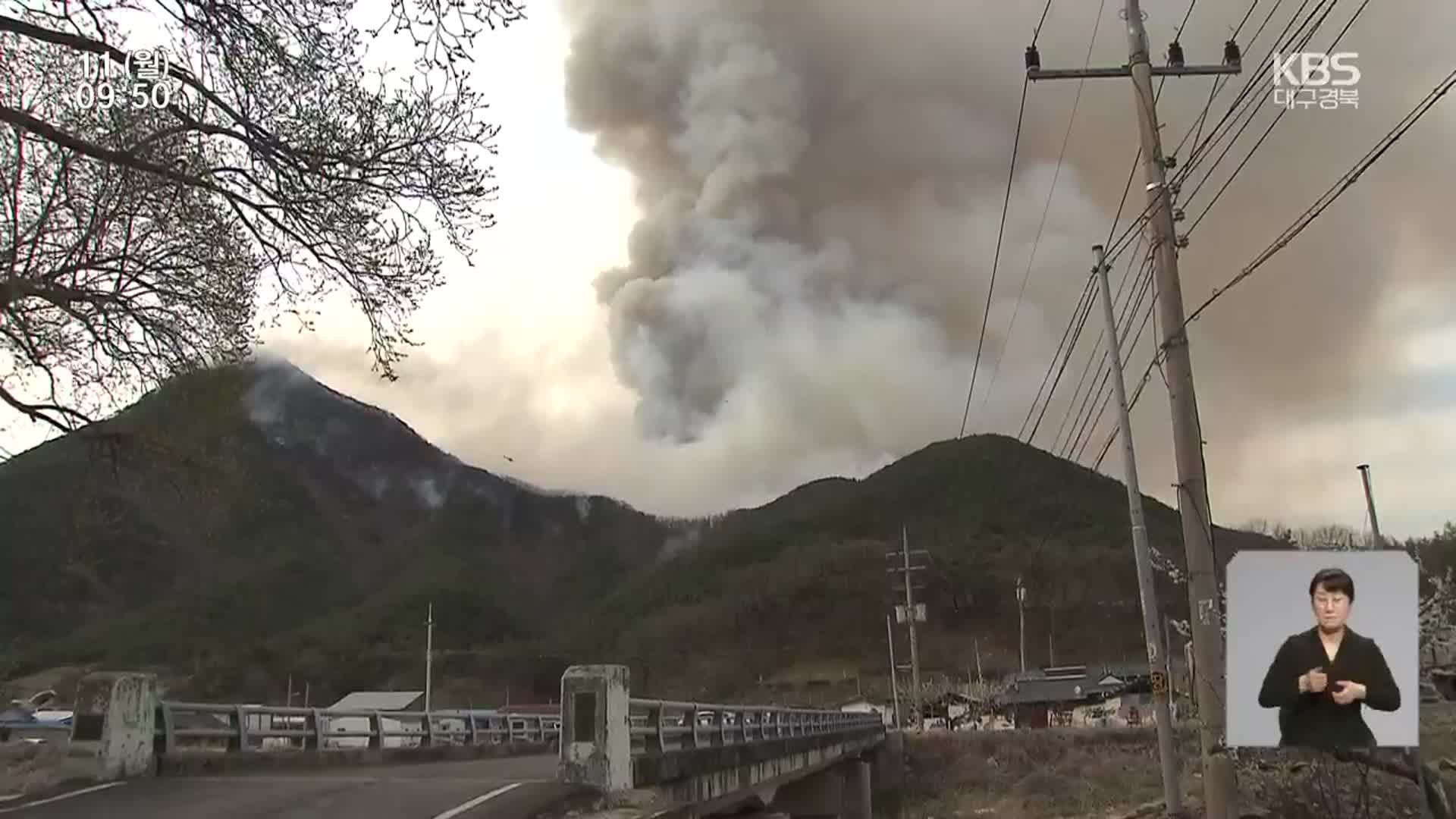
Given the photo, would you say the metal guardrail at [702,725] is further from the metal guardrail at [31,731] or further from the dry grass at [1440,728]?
the metal guardrail at [31,731]

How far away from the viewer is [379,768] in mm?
18891

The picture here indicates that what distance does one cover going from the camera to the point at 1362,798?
1050 centimetres

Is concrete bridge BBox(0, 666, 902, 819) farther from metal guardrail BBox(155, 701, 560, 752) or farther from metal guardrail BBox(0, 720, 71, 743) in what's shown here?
metal guardrail BBox(0, 720, 71, 743)

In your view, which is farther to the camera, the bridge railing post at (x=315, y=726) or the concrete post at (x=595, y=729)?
the bridge railing post at (x=315, y=726)

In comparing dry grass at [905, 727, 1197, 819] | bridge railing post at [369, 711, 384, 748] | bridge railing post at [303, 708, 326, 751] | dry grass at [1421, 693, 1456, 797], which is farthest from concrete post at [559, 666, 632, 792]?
dry grass at [905, 727, 1197, 819]

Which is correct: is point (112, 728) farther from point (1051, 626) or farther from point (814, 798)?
point (1051, 626)

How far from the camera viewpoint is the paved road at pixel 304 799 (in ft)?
35.7

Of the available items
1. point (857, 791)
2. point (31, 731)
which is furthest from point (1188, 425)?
point (857, 791)

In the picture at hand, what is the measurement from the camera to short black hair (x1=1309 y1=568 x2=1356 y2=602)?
7688mm

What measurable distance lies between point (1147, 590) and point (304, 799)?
16.7 metres

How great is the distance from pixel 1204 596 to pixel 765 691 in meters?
147

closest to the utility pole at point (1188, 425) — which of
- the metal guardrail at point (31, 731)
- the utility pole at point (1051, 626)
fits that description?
the metal guardrail at point (31, 731)

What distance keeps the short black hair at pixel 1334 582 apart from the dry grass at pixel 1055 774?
649 cm

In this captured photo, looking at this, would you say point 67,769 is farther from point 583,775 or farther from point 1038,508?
point 1038,508
